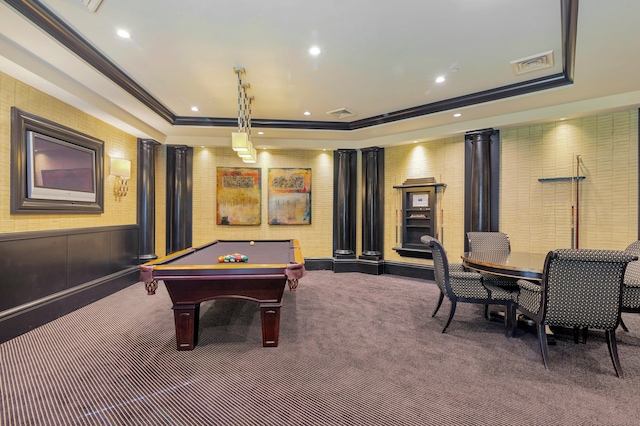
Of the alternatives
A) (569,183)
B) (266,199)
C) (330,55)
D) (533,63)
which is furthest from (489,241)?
(266,199)

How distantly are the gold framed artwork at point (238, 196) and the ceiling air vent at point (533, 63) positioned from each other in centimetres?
485

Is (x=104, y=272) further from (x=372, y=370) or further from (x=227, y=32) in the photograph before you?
(x=372, y=370)

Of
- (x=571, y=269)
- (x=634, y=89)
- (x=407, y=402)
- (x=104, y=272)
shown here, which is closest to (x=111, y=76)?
(x=104, y=272)

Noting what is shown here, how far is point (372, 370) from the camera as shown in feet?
7.68

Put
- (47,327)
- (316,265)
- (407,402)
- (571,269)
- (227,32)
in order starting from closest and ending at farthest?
1. (407,402)
2. (571,269)
3. (227,32)
4. (47,327)
5. (316,265)

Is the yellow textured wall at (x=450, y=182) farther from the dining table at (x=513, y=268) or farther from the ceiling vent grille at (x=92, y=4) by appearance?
the dining table at (x=513, y=268)

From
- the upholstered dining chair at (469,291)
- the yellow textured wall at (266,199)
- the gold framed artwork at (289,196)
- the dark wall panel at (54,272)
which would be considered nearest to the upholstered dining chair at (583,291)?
the upholstered dining chair at (469,291)

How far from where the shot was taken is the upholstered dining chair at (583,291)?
222 centimetres

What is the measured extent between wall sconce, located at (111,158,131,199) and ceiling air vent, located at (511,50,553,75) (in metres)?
5.81

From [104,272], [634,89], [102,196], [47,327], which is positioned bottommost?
[47,327]

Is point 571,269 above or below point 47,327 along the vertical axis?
above

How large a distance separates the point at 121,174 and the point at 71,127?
3.38 ft

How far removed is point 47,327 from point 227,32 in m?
3.81

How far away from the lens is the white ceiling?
2.42 meters
